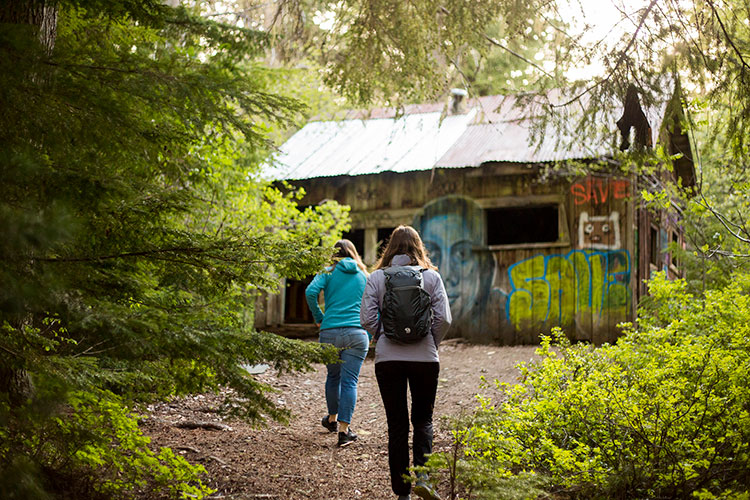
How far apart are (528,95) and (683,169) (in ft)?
41.5

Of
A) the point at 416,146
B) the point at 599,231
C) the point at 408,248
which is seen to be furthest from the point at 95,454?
the point at 416,146

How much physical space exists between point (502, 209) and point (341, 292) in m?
8.40

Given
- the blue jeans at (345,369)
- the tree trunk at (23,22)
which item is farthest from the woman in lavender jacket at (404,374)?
the tree trunk at (23,22)

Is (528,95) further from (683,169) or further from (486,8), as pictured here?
(683,169)

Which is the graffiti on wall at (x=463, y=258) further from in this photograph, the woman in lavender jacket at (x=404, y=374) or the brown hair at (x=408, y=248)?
the woman in lavender jacket at (x=404, y=374)

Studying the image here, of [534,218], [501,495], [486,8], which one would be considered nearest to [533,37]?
[486,8]

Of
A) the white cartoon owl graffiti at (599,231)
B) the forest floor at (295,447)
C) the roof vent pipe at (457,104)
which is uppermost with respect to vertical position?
the roof vent pipe at (457,104)

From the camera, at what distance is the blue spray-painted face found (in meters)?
13.6

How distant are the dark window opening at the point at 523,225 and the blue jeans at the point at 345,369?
11245 mm

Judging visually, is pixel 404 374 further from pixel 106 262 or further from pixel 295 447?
pixel 295 447

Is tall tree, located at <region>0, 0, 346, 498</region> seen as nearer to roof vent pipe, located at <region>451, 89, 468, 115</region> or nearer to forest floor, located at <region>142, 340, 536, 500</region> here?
forest floor, located at <region>142, 340, 536, 500</region>

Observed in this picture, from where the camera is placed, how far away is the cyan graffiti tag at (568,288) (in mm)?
12570

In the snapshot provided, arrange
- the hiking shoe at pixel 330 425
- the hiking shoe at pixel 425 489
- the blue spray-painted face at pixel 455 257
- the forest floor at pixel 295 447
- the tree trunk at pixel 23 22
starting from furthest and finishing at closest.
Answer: the blue spray-painted face at pixel 455 257 < the hiking shoe at pixel 330 425 < the forest floor at pixel 295 447 < the hiking shoe at pixel 425 489 < the tree trunk at pixel 23 22

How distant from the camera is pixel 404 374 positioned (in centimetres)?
427
